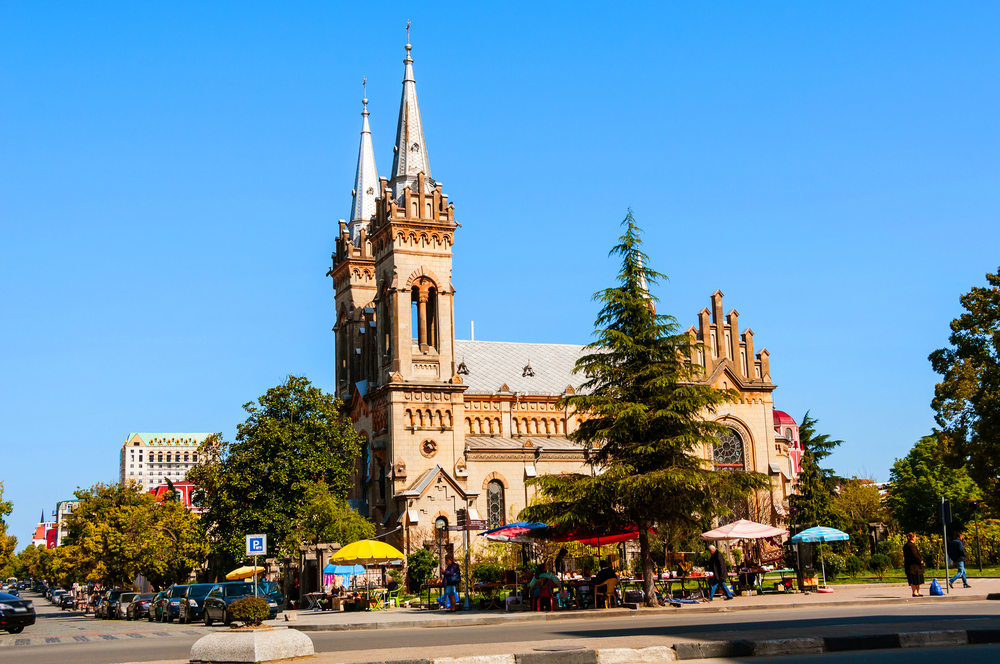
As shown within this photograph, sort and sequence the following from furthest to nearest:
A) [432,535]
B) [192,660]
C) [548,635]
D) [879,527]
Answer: [879,527] → [432,535] → [548,635] → [192,660]

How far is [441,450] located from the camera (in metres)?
55.3

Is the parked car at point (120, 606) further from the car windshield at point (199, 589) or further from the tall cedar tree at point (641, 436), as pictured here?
the tall cedar tree at point (641, 436)

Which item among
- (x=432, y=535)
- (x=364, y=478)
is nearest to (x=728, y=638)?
(x=432, y=535)

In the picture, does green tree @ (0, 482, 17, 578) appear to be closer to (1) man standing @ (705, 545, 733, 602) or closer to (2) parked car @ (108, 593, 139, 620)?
(2) parked car @ (108, 593, 139, 620)

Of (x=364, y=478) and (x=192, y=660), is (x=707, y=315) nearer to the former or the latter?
(x=364, y=478)

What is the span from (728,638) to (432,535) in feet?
123

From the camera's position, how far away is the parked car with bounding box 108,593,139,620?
156 ft

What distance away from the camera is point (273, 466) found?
46.9 metres

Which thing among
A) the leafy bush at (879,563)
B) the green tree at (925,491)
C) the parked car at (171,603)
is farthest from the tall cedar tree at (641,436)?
the green tree at (925,491)

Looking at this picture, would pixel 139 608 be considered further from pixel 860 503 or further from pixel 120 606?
pixel 860 503

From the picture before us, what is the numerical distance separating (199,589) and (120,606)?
548 inches

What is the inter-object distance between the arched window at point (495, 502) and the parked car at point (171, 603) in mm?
20551

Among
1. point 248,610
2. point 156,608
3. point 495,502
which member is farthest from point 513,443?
point 248,610

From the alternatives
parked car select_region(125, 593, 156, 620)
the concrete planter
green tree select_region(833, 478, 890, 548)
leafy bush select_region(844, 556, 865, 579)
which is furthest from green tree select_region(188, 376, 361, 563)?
green tree select_region(833, 478, 890, 548)
